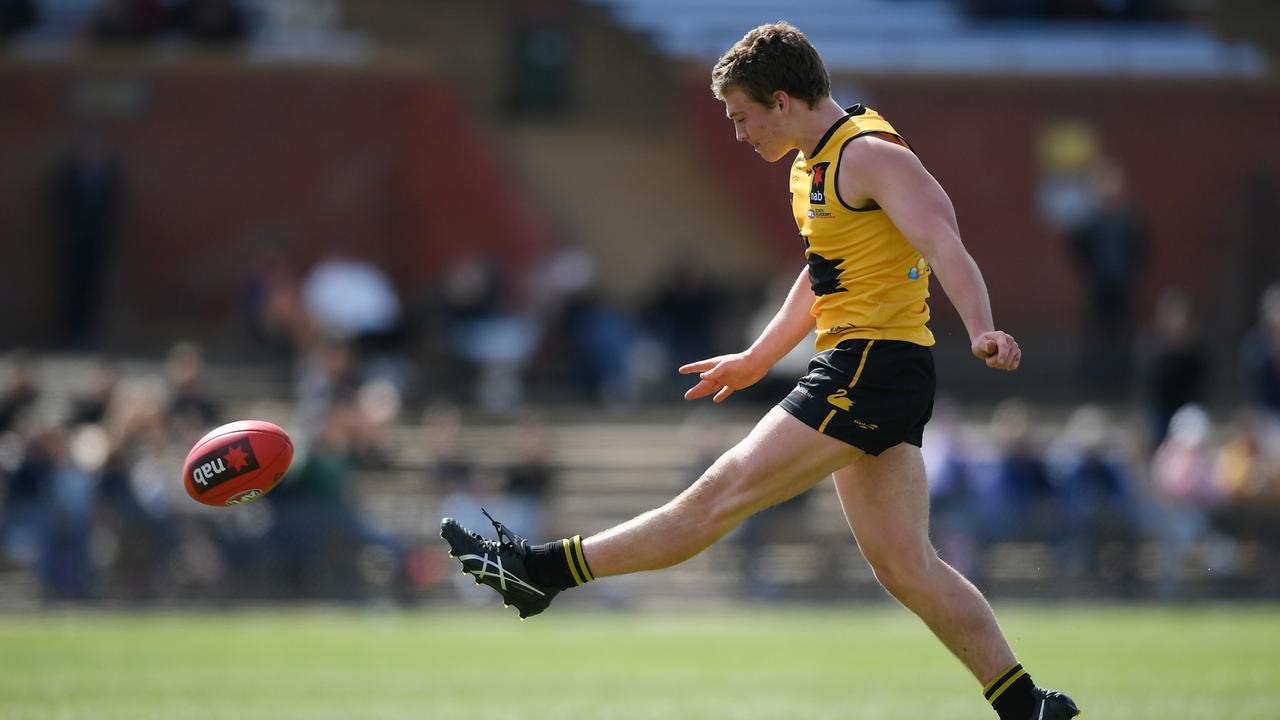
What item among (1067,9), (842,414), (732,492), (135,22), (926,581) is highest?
(1067,9)

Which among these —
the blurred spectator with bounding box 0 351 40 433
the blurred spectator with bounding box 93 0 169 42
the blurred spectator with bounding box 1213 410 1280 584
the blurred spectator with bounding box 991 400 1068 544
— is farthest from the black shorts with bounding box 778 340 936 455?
the blurred spectator with bounding box 93 0 169 42

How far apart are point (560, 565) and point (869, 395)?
3.82 ft

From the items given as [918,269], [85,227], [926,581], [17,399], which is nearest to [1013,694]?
[926,581]

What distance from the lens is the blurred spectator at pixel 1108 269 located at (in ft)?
65.0

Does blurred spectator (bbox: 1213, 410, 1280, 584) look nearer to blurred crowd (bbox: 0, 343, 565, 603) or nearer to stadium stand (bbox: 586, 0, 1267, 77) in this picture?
blurred crowd (bbox: 0, 343, 565, 603)

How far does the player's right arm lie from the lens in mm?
6246

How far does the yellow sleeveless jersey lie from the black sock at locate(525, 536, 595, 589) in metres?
1.09

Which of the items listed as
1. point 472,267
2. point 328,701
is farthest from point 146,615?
point 472,267

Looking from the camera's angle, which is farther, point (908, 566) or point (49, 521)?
point (49, 521)

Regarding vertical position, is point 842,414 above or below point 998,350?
below

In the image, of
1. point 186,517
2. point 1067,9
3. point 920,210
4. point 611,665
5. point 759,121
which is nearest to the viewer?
point 920,210

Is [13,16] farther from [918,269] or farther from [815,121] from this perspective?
[918,269]

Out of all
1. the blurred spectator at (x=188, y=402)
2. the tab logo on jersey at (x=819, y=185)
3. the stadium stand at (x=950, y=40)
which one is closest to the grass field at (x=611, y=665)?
the blurred spectator at (x=188, y=402)

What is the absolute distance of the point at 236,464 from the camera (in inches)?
247
